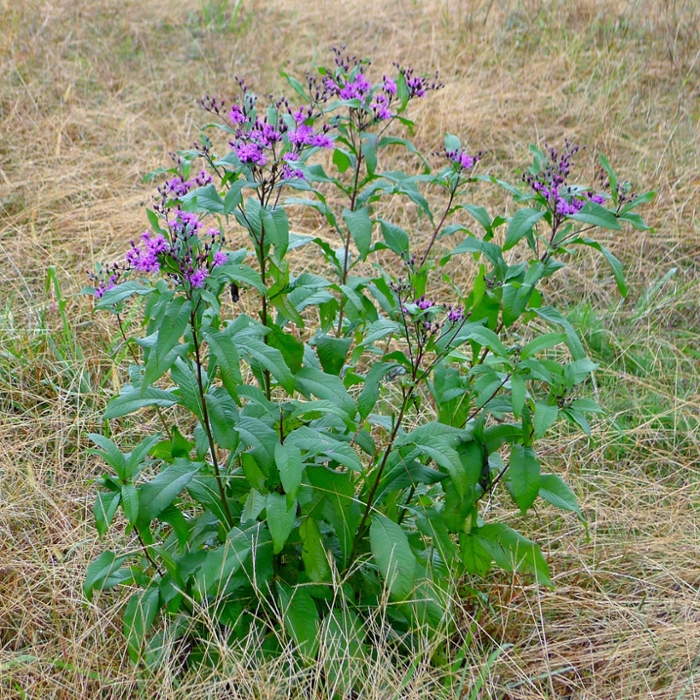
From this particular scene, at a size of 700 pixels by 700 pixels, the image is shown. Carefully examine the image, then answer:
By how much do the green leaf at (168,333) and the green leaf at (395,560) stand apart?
62 cm

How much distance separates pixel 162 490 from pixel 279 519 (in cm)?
27

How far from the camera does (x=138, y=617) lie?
1.95m

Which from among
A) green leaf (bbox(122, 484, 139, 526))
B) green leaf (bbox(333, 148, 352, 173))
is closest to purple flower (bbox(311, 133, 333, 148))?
green leaf (bbox(333, 148, 352, 173))

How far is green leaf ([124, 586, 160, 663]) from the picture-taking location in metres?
1.93

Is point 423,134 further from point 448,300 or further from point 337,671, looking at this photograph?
point 337,671

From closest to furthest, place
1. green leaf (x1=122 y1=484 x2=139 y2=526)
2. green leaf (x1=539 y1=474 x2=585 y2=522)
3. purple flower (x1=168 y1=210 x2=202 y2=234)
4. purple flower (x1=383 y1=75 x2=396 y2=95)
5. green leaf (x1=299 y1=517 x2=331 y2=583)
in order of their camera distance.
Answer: purple flower (x1=168 y1=210 x2=202 y2=234), green leaf (x1=122 y1=484 x2=139 y2=526), green leaf (x1=299 y1=517 x2=331 y2=583), green leaf (x1=539 y1=474 x2=585 y2=522), purple flower (x1=383 y1=75 x2=396 y2=95)

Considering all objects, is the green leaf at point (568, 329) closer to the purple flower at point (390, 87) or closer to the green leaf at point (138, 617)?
the purple flower at point (390, 87)

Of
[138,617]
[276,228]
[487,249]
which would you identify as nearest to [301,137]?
[276,228]

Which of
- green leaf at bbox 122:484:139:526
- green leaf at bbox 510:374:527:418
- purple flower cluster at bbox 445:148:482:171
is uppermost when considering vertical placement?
purple flower cluster at bbox 445:148:482:171

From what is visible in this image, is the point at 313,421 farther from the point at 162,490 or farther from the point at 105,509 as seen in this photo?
the point at 105,509

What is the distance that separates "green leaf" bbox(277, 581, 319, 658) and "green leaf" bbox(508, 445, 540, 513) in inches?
21.0

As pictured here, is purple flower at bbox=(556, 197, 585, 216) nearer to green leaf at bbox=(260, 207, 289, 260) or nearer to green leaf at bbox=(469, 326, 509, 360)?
green leaf at bbox=(469, 326, 509, 360)

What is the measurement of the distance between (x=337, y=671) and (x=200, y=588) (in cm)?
37

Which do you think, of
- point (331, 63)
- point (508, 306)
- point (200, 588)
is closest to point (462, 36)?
point (331, 63)
